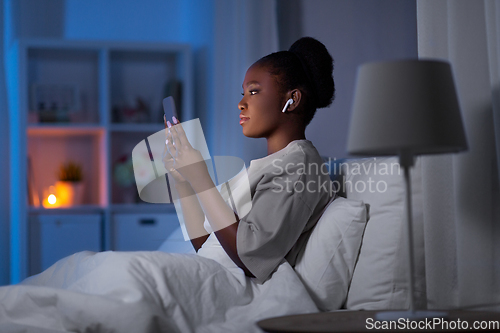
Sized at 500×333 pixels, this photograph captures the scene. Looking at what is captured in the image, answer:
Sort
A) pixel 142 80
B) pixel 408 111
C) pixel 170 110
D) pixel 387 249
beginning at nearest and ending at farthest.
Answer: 1. pixel 408 111
2. pixel 387 249
3. pixel 170 110
4. pixel 142 80

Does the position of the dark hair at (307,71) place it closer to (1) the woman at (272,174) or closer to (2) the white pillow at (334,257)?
(1) the woman at (272,174)

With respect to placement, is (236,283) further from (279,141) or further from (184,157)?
(279,141)

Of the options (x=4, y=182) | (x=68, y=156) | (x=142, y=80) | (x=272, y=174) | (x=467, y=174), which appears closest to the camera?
(x=467, y=174)

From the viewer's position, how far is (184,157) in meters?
1.30

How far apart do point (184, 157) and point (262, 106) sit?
276mm

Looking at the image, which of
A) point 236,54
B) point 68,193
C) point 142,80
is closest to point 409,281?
point 236,54

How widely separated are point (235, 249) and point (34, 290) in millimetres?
427

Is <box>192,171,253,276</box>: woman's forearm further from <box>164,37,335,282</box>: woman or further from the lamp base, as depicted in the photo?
the lamp base

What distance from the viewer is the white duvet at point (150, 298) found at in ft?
2.95

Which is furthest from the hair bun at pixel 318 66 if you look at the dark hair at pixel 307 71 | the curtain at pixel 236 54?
the curtain at pixel 236 54

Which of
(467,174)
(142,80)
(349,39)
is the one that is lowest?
(467,174)

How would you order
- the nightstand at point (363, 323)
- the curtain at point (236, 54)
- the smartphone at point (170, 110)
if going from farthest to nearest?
the curtain at point (236, 54) → the smartphone at point (170, 110) → the nightstand at point (363, 323)

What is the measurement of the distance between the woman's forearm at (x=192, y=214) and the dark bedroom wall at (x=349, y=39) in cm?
73

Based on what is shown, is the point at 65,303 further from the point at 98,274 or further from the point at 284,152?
the point at 284,152
